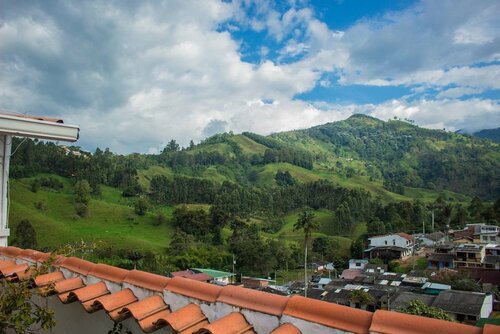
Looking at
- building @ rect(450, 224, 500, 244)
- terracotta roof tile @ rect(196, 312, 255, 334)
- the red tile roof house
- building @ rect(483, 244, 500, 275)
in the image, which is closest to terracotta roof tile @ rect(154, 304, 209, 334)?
the red tile roof house

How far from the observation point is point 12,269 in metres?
3.93

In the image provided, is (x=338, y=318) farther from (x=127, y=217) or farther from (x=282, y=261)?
(x=127, y=217)

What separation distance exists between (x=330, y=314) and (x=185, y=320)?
35.8 inches

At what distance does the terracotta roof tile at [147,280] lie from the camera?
2879mm

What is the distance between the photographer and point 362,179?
11225 cm

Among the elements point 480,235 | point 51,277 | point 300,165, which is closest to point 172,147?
point 300,165

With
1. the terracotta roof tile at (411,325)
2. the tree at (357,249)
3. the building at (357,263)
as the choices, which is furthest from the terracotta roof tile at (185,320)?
the tree at (357,249)

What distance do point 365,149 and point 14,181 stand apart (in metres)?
151

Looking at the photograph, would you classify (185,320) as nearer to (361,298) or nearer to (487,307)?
(487,307)

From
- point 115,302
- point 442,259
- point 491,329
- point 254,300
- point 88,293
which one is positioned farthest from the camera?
point 442,259

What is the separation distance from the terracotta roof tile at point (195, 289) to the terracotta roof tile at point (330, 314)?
58cm

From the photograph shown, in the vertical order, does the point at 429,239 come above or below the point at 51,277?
below

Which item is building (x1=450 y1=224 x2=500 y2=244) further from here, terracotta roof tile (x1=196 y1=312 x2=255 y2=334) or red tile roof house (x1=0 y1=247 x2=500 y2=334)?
terracotta roof tile (x1=196 y1=312 x2=255 y2=334)

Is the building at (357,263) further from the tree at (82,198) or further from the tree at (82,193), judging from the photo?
the tree at (82,193)
